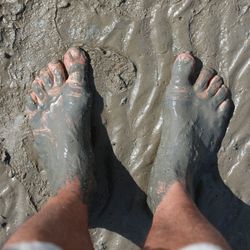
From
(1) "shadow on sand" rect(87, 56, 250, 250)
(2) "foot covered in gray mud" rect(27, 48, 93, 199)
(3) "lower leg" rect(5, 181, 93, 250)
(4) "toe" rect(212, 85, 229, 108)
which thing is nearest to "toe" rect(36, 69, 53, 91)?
(2) "foot covered in gray mud" rect(27, 48, 93, 199)

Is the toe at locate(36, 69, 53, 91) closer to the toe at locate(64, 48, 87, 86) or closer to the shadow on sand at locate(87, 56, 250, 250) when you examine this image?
the toe at locate(64, 48, 87, 86)

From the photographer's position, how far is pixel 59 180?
2.66 metres

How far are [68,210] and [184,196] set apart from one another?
57cm

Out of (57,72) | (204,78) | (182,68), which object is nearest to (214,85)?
(204,78)

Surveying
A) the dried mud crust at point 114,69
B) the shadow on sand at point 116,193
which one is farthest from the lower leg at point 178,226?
the dried mud crust at point 114,69

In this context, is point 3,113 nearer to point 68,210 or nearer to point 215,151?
point 68,210

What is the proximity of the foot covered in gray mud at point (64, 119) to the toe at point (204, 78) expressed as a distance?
584mm

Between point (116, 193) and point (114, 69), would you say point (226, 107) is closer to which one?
point (114, 69)

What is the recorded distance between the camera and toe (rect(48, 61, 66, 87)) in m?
2.73

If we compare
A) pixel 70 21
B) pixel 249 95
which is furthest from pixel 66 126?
pixel 249 95

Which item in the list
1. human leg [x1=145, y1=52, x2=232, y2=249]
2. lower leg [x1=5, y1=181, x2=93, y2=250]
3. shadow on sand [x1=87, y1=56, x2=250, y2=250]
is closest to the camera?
lower leg [x1=5, y1=181, x2=93, y2=250]

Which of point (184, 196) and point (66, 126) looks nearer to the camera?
point (184, 196)

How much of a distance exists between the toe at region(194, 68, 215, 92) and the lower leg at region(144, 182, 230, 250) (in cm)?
53

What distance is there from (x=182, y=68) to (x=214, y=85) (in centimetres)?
20
